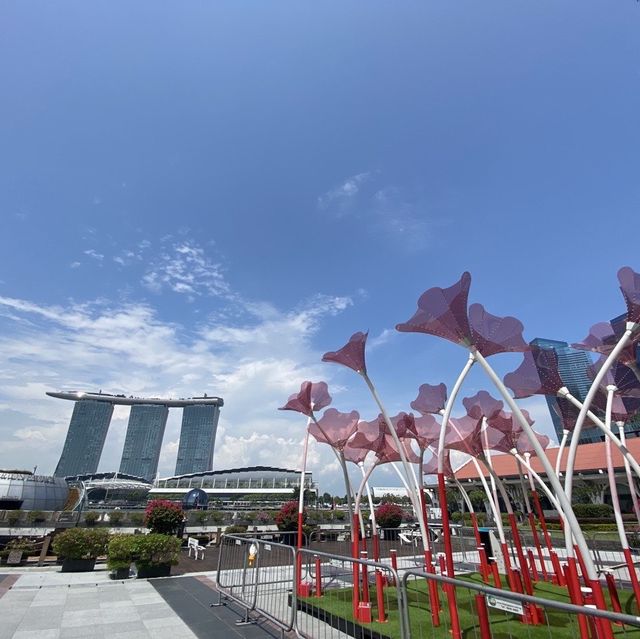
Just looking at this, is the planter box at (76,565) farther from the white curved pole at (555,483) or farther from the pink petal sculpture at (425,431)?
the white curved pole at (555,483)

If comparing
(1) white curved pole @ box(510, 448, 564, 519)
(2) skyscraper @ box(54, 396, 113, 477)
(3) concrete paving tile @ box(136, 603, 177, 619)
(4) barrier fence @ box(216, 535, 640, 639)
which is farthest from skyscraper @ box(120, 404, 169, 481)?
(1) white curved pole @ box(510, 448, 564, 519)

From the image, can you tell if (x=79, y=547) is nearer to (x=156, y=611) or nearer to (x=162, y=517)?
(x=162, y=517)

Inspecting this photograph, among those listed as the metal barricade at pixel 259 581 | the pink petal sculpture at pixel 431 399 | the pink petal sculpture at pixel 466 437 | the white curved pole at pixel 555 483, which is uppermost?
the pink petal sculpture at pixel 431 399

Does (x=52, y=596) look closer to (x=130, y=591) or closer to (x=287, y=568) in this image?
(x=130, y=591)

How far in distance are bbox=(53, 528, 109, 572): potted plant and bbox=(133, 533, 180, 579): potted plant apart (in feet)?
6.60

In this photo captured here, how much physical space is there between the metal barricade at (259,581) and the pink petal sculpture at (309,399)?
3.30m

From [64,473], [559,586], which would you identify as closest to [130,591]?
[559,586]

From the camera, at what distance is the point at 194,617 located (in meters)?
7.52

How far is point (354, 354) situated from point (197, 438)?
165 meters

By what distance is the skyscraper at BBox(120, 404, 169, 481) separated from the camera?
155 m

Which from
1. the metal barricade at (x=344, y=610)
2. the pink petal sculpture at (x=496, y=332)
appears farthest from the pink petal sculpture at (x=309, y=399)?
the pink petal sculpture at (x=496, y=332)

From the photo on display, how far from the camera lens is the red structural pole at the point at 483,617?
5.10 m

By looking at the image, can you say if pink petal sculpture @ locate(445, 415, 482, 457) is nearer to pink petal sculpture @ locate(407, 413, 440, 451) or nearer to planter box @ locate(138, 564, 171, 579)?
pink petal sculpture @ locate(407, 413, 440, 451)

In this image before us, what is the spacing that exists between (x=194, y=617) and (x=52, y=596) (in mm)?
3946
